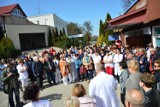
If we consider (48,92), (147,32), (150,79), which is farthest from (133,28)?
(150,79)

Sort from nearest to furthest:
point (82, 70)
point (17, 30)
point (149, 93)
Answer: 1. point (149, 93)
2. point (82, 70)
3. point (17, 30)

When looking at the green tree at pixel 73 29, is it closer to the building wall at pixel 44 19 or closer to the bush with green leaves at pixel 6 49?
the building wall at pixel 44 19

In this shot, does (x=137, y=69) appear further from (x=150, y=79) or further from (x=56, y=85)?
(x=56, y=85)

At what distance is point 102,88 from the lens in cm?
591

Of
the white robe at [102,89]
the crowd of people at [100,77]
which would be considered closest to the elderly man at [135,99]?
the crowd of people at [100,77]

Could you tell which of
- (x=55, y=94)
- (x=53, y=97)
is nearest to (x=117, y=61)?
(x=55, y=94)

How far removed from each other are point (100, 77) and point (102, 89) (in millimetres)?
278

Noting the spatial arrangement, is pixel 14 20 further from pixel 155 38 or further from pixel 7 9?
pixel 155 38

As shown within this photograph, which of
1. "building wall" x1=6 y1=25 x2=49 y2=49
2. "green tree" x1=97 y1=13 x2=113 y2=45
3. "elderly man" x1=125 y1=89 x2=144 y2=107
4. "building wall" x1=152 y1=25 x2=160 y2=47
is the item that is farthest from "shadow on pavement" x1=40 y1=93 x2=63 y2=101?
"building wall" x1=6 y1=25 x2=49 y2=49

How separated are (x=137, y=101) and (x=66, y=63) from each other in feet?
35.9

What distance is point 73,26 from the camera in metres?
85.6

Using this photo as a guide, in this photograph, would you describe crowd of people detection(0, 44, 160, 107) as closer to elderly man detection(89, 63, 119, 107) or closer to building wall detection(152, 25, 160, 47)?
elderly man detection(89, 63, 119, 107)

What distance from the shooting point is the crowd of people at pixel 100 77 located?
4374mm

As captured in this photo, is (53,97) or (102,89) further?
(53,97)
